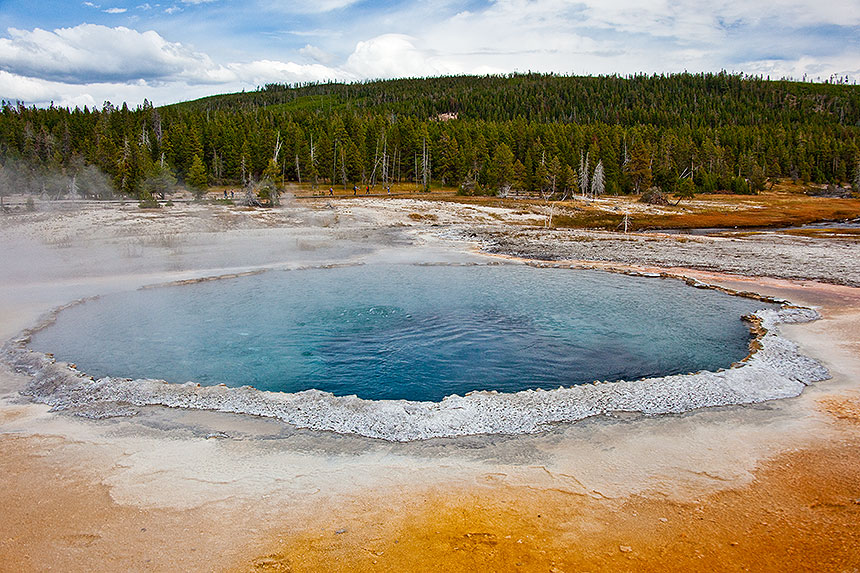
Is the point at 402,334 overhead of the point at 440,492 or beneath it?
overhead

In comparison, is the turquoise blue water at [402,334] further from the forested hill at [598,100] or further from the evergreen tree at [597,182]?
the forested hill at [598,100]

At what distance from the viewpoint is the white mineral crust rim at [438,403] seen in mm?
9461

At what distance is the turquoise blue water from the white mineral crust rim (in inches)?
46.0

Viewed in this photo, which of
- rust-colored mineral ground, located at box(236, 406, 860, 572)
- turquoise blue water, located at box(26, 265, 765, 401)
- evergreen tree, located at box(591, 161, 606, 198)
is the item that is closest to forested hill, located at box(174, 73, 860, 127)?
evergreen tree, located at box(591, 161, 606, 198)

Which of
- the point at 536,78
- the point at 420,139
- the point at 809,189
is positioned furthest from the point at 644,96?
the point at 420,139

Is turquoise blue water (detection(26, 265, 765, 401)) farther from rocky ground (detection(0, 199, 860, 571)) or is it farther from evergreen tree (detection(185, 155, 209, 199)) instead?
evergreen tree (detection(185, 155, 209, 199))

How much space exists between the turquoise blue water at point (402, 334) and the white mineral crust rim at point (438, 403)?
46.0 inches

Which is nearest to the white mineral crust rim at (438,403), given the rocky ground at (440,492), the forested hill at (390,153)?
the rocky ground at (440,492)

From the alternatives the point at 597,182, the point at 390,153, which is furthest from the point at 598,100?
the point at 390,153

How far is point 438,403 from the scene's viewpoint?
33.8ft

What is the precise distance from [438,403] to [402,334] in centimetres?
554

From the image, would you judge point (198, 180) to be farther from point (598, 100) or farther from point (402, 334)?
point (598, 100)

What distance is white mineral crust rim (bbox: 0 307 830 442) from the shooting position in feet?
31.0

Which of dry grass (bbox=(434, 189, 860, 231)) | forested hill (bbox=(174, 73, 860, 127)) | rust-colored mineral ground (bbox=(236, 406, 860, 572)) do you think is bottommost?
rust-colored mineral ground (bbox=(236, 406, 860, 572))
